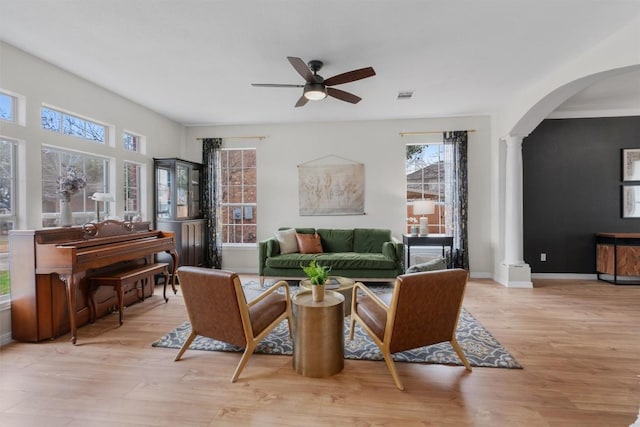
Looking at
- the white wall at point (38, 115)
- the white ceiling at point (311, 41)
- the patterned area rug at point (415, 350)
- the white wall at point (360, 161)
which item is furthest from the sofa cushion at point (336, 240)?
the white wall at point (38, 115)

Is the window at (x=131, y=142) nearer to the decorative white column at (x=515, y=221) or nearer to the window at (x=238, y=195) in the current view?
the window at (x=238, y=195)

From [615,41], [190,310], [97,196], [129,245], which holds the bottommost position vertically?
[190,310]

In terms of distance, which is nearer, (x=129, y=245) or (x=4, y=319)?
(x=4, y=319)

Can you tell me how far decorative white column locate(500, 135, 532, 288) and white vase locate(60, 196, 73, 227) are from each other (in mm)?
5751

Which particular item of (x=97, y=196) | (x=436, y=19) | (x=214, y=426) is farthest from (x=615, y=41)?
(x=97, y=196)

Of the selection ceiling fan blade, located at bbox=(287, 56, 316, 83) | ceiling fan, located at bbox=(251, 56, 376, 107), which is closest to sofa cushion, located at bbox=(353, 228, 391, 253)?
ceiling fan, located at bbox=(251, 56, 376, 107)

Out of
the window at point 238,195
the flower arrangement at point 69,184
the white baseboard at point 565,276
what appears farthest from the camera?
the window at point 238,195

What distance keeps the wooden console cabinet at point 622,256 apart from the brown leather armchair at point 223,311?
5266 millimetres

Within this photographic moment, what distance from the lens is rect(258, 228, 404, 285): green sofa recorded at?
438 centimetres

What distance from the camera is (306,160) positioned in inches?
218

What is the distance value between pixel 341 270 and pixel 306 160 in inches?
85.7

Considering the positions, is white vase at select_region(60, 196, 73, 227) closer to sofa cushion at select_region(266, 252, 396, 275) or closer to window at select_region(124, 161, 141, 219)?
window at select_region(124, 161, 141, 219)

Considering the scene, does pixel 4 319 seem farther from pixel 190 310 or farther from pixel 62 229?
pixel 190 310

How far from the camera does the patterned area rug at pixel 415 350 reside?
2412mm
